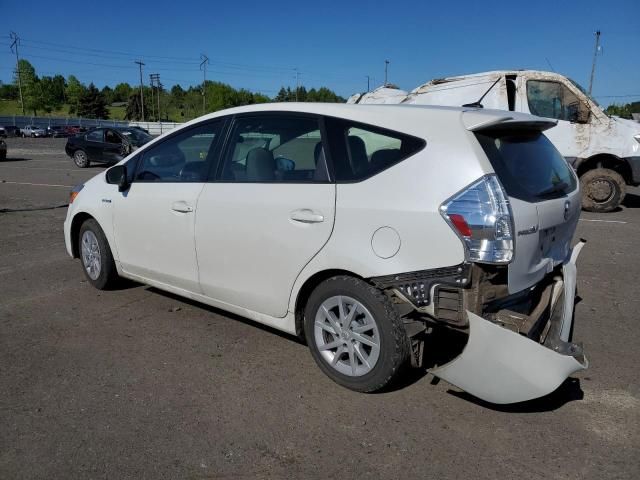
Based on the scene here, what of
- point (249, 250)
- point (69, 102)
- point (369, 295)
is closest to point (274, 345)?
point (249, 250)

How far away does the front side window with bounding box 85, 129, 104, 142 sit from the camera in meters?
19.5

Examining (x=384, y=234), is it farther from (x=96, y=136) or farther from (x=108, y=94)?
(x=108, y=94)

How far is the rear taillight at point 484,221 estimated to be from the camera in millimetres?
2613

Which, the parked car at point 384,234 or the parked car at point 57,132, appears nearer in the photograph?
the parked car at point 384,234

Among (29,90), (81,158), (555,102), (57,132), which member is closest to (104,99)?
(29,90)

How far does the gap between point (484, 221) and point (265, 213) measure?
4.64ft

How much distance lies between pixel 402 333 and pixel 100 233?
319 centimetres

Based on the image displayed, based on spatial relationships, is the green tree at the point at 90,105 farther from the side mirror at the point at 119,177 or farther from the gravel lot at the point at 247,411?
the gravel lot at the point at 247,411

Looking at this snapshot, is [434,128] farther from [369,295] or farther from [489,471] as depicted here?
[489,471]

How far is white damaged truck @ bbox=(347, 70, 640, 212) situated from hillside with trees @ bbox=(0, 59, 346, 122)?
97195 mm

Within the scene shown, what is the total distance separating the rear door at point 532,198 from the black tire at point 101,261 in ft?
11.5

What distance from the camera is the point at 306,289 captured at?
3.31 metres

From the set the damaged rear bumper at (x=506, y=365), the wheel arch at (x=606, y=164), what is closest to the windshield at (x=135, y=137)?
the wheel arch at (x=606, y=164)

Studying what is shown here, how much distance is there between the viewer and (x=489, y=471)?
2.46 m
